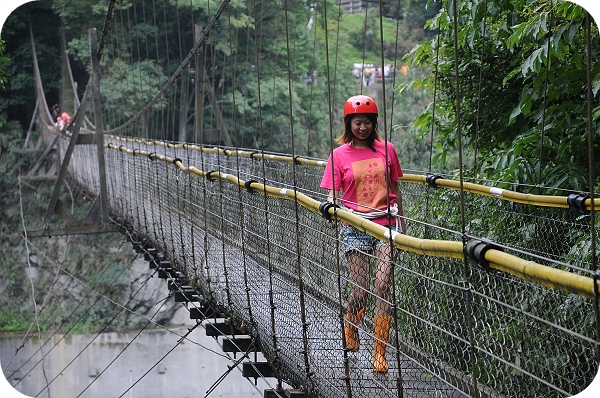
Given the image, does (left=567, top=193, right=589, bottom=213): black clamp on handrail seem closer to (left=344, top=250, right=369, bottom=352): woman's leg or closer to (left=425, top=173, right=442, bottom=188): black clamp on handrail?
(left=344, top=250, right=369, bottom=352): woman's leg

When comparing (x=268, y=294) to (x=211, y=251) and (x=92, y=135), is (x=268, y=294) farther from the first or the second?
(x=92, y=135)

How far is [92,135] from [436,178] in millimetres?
6539

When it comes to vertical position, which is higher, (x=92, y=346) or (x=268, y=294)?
(x=268, y=294)

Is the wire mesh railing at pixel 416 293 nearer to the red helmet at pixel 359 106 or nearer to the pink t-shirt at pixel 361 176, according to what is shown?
the pink t-shirt at pixel 361 176

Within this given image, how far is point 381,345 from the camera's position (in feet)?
7.77

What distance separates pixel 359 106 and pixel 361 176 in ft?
0.58

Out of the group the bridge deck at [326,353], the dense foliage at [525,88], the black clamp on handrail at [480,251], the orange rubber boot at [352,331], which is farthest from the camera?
the dense foliage at [525,88]

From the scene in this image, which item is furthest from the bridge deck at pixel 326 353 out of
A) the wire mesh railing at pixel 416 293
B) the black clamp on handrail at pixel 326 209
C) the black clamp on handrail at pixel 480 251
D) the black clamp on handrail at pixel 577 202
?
the black clamp on handrail at pixel 577 202

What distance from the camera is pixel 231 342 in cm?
350

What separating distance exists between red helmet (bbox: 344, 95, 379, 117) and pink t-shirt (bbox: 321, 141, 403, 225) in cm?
9

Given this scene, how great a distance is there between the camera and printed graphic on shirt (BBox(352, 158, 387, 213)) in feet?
8.41

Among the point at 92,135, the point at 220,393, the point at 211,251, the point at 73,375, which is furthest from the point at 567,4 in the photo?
the point at 73,375

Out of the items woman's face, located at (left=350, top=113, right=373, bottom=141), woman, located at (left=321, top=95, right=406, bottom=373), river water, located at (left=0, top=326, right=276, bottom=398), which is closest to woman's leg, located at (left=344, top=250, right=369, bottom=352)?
woman, located at (left=321, top=95, right=406, bottom=373)

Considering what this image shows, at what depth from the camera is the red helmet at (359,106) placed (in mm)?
2559
